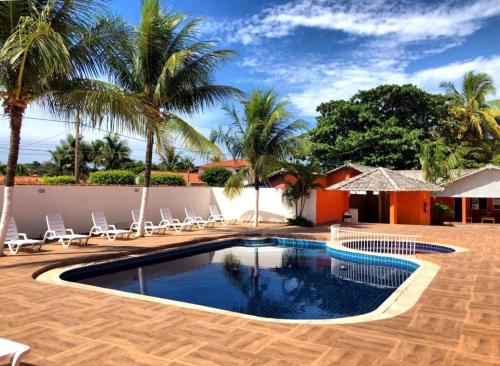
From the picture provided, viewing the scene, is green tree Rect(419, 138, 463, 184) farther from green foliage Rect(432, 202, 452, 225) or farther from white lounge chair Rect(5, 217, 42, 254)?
white lounge chair Rect(5, 217, 42, 254)

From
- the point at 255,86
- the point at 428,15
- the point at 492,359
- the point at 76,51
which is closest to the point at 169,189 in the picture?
the point at 255,86

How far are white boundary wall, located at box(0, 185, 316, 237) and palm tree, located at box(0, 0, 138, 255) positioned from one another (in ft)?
12.4

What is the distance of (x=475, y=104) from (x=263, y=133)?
2278cm

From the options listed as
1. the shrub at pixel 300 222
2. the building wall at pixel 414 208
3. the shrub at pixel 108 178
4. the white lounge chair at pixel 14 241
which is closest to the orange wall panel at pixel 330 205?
the shrub at pixel 300 222

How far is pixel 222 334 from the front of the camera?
4.84 meters

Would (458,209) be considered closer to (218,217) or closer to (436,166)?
(436,166)

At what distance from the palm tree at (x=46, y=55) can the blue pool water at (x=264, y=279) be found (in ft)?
10.7

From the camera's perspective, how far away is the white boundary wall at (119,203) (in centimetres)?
1311

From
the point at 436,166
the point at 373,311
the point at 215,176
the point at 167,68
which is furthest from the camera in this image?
the point at 215,176

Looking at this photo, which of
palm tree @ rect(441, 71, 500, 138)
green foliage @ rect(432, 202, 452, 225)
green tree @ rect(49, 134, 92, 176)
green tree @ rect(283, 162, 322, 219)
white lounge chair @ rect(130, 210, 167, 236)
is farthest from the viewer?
green tree @ rect(49, 134, 92, 176)

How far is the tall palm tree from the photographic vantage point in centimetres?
1305

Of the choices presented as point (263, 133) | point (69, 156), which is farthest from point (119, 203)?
point (69, 156)

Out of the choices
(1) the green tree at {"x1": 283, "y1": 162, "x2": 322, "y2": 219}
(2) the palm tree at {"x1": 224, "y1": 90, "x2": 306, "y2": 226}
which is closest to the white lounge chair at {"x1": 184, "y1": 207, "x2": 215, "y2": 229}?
(2) the palm tree at {"x1": 224, "y1": 90, "x2": 306, "y2": 226}

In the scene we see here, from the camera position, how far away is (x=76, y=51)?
976 centimetres
